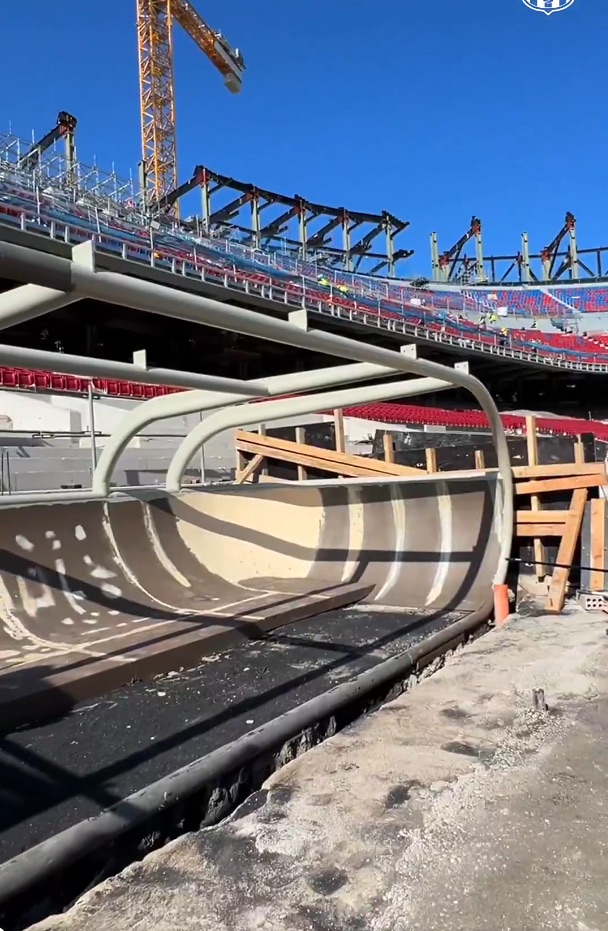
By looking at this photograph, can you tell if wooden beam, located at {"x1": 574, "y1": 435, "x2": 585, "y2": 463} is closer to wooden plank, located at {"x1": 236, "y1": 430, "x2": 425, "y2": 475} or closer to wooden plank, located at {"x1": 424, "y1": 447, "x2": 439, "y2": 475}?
wooden plank, located at {"x1": 424, "y1": 447, "x2": 439, "y2": 475}

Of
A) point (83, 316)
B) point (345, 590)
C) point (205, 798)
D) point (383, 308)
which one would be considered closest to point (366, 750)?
point (205, 798)

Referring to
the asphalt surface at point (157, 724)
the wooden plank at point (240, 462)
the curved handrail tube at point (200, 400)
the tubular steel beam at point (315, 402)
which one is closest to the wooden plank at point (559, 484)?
the tubular steel beam at point (315, 402)

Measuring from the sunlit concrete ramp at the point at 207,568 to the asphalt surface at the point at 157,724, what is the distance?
0.25 metres

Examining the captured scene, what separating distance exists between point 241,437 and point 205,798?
28.7 ft

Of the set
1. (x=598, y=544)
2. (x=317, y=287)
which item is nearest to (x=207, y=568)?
(x=598, y=544)

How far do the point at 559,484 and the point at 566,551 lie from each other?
84 centimetres

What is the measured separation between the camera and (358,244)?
3103 inches

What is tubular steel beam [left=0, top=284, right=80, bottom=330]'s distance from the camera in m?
2.82

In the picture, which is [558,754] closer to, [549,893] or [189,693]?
[549,893]

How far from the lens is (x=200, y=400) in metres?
6.47

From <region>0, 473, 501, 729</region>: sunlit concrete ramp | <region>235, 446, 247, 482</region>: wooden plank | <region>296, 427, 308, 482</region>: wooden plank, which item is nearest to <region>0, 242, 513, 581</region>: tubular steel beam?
<region>0, 473, 501, 729</region>: sunlit concrete ramp

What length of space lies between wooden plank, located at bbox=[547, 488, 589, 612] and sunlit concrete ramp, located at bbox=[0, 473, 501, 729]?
0.73 meters

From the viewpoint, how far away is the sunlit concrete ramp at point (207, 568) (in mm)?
5422

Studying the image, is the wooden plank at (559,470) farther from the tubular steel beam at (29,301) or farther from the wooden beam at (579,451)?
the tubular steel beam at (29,301)
